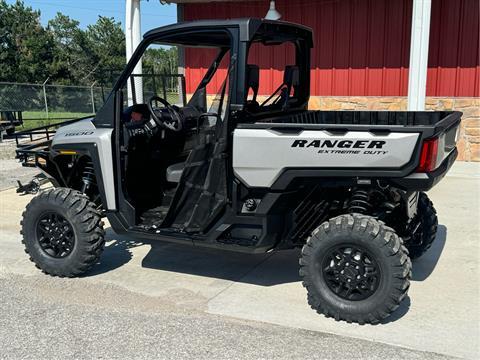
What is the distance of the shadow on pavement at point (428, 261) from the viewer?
16.0 feet

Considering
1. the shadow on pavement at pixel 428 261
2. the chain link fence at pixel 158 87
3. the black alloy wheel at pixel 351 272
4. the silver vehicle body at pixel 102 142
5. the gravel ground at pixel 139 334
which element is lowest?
the gravel ground at pixel 139 334

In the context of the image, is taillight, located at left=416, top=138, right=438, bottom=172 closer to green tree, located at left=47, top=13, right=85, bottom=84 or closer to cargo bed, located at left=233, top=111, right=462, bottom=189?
cargo bed, located at left=233, top=111, right=462, bottom=189

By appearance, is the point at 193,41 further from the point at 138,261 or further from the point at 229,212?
the point at 138,261

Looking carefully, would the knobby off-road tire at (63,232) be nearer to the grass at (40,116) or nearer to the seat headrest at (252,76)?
the seat headrest at (252,76)

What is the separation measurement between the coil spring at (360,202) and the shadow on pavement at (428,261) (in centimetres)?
103

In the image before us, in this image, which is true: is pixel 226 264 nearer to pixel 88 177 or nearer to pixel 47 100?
pixel 88 177

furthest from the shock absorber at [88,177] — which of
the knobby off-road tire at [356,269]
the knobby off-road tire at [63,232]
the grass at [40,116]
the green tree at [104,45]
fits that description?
the green tree at [104,45]

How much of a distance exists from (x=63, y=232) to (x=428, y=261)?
129 inches

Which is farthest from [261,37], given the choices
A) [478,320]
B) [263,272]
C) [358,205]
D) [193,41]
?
[478,320]

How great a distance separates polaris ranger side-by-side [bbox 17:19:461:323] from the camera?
3785 millimetres

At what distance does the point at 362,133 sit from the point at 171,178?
1767 mm

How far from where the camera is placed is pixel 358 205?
13.7 feet

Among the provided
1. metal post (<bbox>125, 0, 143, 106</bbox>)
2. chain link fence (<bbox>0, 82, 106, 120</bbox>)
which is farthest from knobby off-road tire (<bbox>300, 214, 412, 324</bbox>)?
chain link fence (<bbox>0, 82, 106, 120</bbox>)

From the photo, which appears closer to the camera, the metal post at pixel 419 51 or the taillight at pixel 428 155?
the taillight at pixel 428 155
